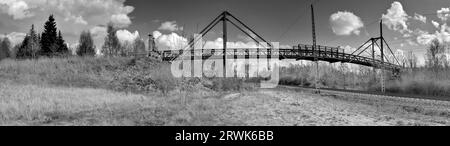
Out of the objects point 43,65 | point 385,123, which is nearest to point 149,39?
point 43,65

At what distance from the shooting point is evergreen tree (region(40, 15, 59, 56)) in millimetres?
47778

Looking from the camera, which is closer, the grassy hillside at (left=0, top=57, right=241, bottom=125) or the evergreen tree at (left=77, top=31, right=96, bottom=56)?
the grassy hillside at (left=0, top=57, right=241, bottom=125)

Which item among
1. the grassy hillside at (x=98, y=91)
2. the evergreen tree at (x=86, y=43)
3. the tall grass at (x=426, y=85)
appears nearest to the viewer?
the grassy hillside at (x=98, y=91)

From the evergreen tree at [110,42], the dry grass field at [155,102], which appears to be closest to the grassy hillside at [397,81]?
the dry grass field at [155,102]

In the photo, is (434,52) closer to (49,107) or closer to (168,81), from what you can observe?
(168,81)

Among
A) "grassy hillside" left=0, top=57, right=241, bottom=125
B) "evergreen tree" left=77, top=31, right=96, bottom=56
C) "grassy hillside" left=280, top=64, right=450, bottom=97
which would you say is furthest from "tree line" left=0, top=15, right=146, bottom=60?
"grassy hillside" left=280, top=64, right=450, bottom=97

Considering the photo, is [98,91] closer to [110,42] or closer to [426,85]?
[426,85]

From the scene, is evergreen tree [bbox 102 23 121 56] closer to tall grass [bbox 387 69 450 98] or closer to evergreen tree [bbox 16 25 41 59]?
evergreen tree [bbox 16 25 41 59]

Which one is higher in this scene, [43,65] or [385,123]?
[43,65]

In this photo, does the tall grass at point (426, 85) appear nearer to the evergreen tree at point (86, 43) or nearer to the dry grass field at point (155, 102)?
the dry grass field at point (155, 102)

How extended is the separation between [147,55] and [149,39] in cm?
773

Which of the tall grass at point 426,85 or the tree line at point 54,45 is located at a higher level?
the tree line at point 54,45

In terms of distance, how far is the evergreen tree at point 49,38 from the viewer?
47.8 metres
